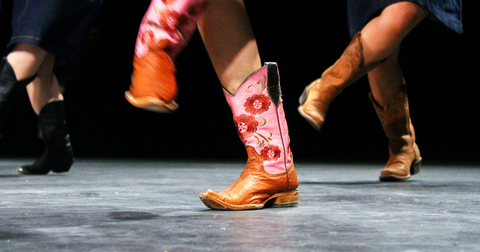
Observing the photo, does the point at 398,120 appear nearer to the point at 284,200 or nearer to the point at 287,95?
the point at 284,200

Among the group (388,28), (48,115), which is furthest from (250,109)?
(48,115)

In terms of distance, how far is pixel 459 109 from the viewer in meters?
4.91

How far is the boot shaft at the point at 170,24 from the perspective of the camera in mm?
994

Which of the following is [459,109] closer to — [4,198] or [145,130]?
[145,130]

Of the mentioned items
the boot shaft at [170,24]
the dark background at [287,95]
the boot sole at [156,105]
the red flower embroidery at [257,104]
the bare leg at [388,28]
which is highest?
the boot shaft at [170,24]

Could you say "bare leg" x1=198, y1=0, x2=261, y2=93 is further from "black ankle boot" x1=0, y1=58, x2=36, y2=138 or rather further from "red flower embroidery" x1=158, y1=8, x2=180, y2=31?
Answer: "black ankle boot" x1=0, y1=58, x2=36, y2=138

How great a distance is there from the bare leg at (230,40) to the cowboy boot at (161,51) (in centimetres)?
23

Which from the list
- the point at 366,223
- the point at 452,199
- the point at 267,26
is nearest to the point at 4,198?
the point at 366,223

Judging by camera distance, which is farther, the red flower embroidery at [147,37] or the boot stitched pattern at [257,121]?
the boot stitched pattern at [257,121]

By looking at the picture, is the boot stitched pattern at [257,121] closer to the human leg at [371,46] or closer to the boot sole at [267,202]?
the boot sole at [267,202]

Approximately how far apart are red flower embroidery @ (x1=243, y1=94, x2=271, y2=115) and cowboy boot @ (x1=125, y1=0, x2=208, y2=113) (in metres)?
0.32

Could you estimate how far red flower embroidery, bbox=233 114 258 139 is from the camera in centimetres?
132

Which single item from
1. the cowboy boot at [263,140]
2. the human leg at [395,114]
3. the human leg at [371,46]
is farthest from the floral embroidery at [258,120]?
the human leg at [395,114]

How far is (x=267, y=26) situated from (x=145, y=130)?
1.40 meters
